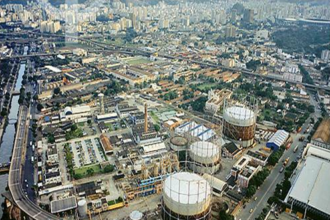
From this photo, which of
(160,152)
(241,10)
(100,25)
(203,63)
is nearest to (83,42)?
(100,25)

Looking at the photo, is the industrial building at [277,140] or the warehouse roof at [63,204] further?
the industrial building at [277,140]

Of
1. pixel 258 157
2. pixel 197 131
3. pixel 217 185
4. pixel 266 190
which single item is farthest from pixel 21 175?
pixel 258 157

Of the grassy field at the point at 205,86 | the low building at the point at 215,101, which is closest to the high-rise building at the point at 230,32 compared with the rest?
the grassy field at the point at 205,86

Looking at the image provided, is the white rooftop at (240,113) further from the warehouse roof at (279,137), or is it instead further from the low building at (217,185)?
the low building at (217,185)

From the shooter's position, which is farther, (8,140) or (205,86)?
(205,86)

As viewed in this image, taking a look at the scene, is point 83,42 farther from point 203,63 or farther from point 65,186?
point 65,186

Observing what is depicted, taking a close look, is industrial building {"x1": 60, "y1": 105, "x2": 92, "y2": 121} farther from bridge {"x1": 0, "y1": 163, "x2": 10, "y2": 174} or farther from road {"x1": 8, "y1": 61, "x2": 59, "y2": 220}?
bridge {"x1": 0, "y1": 163, "x2": 10, "y2": 174}

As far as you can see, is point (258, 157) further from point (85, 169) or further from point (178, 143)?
point (85, 169)
